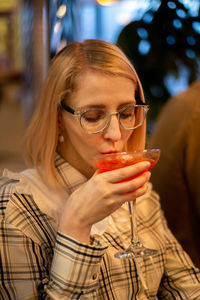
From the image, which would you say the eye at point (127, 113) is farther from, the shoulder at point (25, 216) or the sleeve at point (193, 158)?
the sleeve at point (193, 158)

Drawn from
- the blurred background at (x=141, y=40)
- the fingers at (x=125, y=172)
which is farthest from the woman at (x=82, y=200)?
the blurred background at (x=141, y=40)

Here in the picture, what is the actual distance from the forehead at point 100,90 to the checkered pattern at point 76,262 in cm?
27

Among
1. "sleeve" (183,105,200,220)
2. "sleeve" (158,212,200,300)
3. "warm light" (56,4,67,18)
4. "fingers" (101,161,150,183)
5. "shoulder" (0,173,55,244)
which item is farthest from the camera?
"sleeve" (183,105,200,220)

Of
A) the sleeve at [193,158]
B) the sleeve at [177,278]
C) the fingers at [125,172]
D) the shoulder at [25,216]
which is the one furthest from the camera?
the sleeve at [193,158]

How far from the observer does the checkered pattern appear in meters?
1.17

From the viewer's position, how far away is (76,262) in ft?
3.80

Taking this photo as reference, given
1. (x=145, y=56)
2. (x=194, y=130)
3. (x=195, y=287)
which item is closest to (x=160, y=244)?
(x=195, y=287)

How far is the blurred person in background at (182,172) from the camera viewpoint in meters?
2.04

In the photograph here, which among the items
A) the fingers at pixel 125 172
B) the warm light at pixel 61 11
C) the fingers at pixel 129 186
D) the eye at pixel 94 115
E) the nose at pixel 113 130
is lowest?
the fingers at pixel 129 186

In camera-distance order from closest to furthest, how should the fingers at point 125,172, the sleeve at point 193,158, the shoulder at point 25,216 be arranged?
the fingers at point 125,172 < the shoulder at point 25,216 < the sleeve at point 193,158

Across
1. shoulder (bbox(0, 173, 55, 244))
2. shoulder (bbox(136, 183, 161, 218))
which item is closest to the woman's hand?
shoulder (bbox(0, 173, 55, 244))

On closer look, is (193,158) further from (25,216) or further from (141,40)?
(25,216)

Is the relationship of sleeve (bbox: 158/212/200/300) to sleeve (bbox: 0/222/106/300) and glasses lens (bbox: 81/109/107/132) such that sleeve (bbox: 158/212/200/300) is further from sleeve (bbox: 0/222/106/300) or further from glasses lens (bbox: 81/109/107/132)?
glasses lens (bbox: 81/109/107/132)

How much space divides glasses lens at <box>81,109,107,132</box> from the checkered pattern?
8.5 inches
